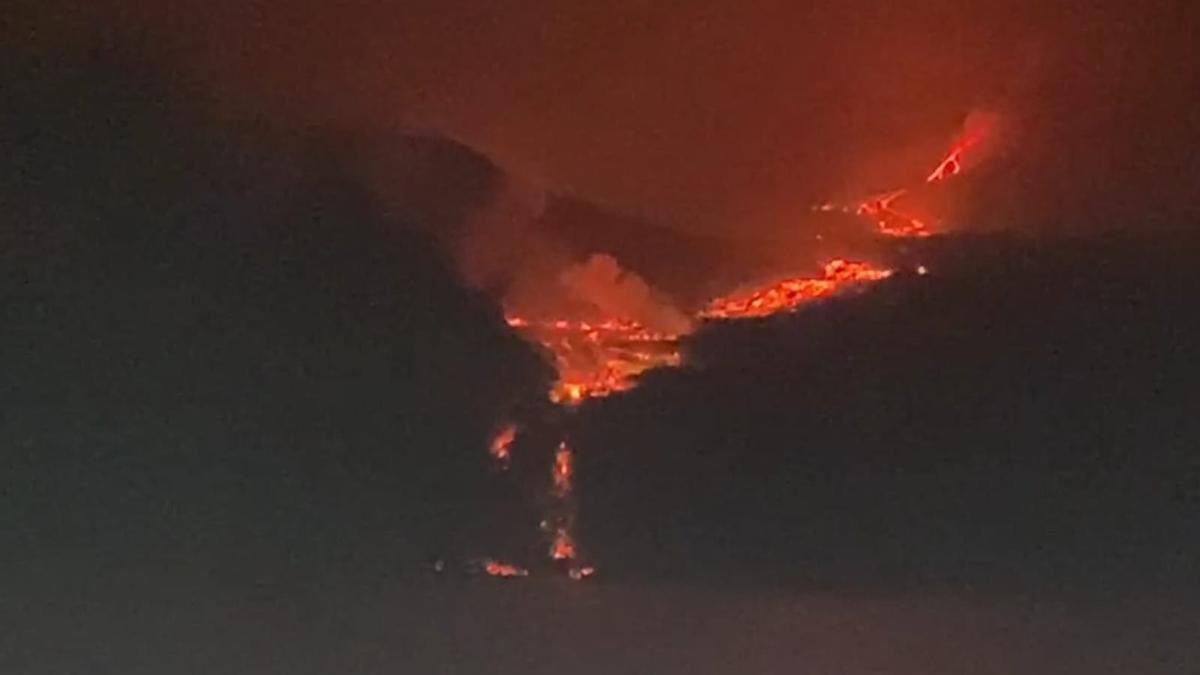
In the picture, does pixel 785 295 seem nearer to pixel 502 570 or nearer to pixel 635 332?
pixel 635 332

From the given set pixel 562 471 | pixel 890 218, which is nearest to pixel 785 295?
pixel 890 218

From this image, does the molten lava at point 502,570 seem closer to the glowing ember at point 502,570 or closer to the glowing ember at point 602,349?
the glowing ember at point 502,570

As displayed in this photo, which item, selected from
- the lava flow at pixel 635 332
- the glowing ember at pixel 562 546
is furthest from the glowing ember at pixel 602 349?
the glowing ember at pixel 562 546

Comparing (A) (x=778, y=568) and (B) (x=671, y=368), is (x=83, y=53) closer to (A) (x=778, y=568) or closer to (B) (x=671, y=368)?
(B) (x=671, y=368)

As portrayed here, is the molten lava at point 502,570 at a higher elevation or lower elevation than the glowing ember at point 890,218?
lower

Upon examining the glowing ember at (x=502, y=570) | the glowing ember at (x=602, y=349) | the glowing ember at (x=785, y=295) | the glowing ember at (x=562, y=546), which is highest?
the glowing ember at (x=785, y=295)

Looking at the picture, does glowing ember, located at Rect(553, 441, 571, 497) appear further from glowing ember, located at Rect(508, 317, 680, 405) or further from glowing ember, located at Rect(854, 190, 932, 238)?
glowing ember, located at Rect(854, 190, 932, 238)

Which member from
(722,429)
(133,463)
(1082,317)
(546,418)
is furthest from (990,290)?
(133,463)
